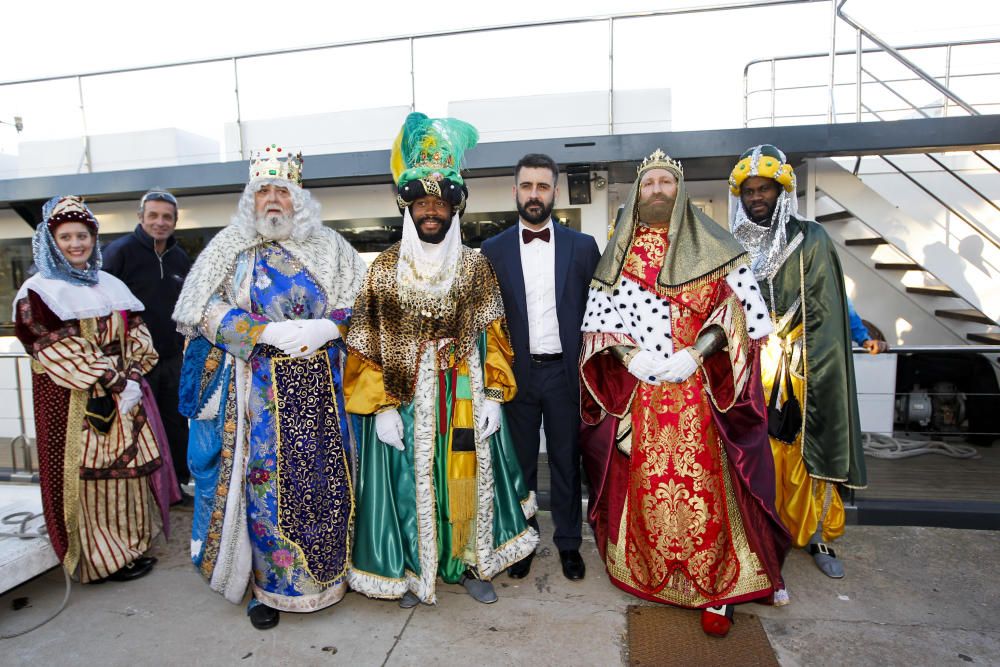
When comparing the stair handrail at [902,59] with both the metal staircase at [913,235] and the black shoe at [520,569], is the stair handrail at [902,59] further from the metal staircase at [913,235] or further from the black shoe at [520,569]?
the black shoe at [520,569]

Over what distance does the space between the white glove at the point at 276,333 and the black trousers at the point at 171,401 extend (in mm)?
1799

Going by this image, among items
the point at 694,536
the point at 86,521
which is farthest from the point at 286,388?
the point at 694,536

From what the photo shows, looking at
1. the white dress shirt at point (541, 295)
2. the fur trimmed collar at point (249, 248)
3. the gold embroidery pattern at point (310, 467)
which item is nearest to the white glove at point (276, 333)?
the gold embroidery pattern at point (310, 467)

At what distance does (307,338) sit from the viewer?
2742 millimetres

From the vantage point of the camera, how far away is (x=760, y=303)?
2.79m

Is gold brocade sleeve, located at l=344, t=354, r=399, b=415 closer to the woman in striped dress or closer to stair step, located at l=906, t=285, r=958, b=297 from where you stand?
the woman in striped dress

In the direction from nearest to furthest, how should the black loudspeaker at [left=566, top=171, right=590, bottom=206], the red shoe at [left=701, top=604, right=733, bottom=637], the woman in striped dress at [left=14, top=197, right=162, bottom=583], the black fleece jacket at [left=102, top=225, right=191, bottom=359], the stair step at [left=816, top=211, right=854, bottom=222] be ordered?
1. the red shoe at [left=701, top=604, right=733, bottom=637]
2. the woman in striped dress at [left=14, top=197, right=162, bottom=583]
3. the black fleece jacket at [left=102, top=225, right=191, bottom=359]
4. the black loudspeaker at [left=566, top=171, right=590, bottom=206]
5. the stair step at [left=816, top=211, right=854, bottom=222]

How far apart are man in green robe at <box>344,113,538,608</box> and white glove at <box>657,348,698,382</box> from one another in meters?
0.76

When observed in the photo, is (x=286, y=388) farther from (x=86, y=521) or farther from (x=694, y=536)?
(x=694, y=536)

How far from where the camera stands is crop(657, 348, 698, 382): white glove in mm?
2693

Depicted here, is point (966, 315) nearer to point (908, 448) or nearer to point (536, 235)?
point (908, 448)

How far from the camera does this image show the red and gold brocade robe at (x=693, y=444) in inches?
108

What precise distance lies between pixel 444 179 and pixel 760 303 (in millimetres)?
1548

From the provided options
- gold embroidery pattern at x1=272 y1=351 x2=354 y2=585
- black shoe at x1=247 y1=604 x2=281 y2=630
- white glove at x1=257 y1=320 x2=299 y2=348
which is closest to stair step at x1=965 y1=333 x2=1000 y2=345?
gold embroidery pattern at x1=272 y1=351 x2=354 y2=585
